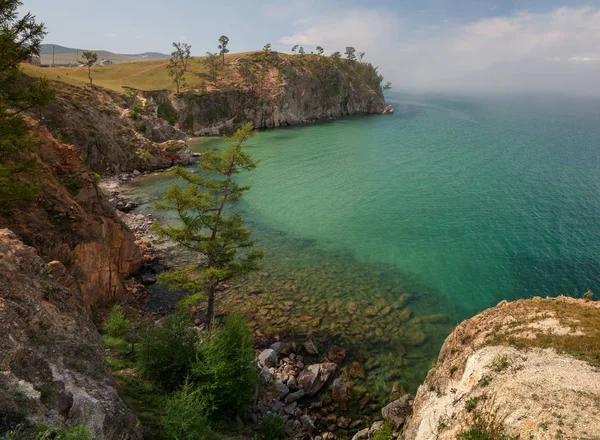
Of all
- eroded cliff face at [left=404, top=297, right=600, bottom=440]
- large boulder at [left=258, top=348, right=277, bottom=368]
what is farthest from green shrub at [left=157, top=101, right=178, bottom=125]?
eroded cliff face at [left=404, top=297, right=600, bottom=440]

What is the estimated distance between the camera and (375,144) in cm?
9062

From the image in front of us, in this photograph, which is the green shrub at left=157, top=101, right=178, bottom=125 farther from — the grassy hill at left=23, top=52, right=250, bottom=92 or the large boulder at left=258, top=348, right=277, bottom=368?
the large boulder at left=258, top=348, right=277, bottom=368

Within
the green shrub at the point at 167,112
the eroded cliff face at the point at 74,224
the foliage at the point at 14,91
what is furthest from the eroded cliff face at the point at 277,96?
the foliage at the point at 14,91

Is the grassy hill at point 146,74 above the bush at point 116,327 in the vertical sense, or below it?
above

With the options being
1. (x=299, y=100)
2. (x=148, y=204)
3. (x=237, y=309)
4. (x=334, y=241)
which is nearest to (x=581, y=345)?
(x=237, y=309)

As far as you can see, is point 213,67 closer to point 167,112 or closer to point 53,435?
point 167,112

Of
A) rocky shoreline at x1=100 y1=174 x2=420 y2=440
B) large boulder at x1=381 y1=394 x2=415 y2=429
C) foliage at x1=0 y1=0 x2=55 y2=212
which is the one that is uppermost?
foliage at x1=0 y1=0 x2=55 y2=212

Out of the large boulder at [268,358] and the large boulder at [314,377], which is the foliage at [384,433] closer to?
the large boulder at [314,377]

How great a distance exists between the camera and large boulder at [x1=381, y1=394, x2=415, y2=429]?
1714cm

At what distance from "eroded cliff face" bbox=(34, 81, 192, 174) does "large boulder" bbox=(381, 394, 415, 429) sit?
181ft

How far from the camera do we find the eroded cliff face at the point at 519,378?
1095cm

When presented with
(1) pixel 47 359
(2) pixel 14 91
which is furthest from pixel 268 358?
(2) pixel 14 91

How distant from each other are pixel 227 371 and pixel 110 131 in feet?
192

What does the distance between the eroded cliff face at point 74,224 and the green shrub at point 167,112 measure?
76.5m
